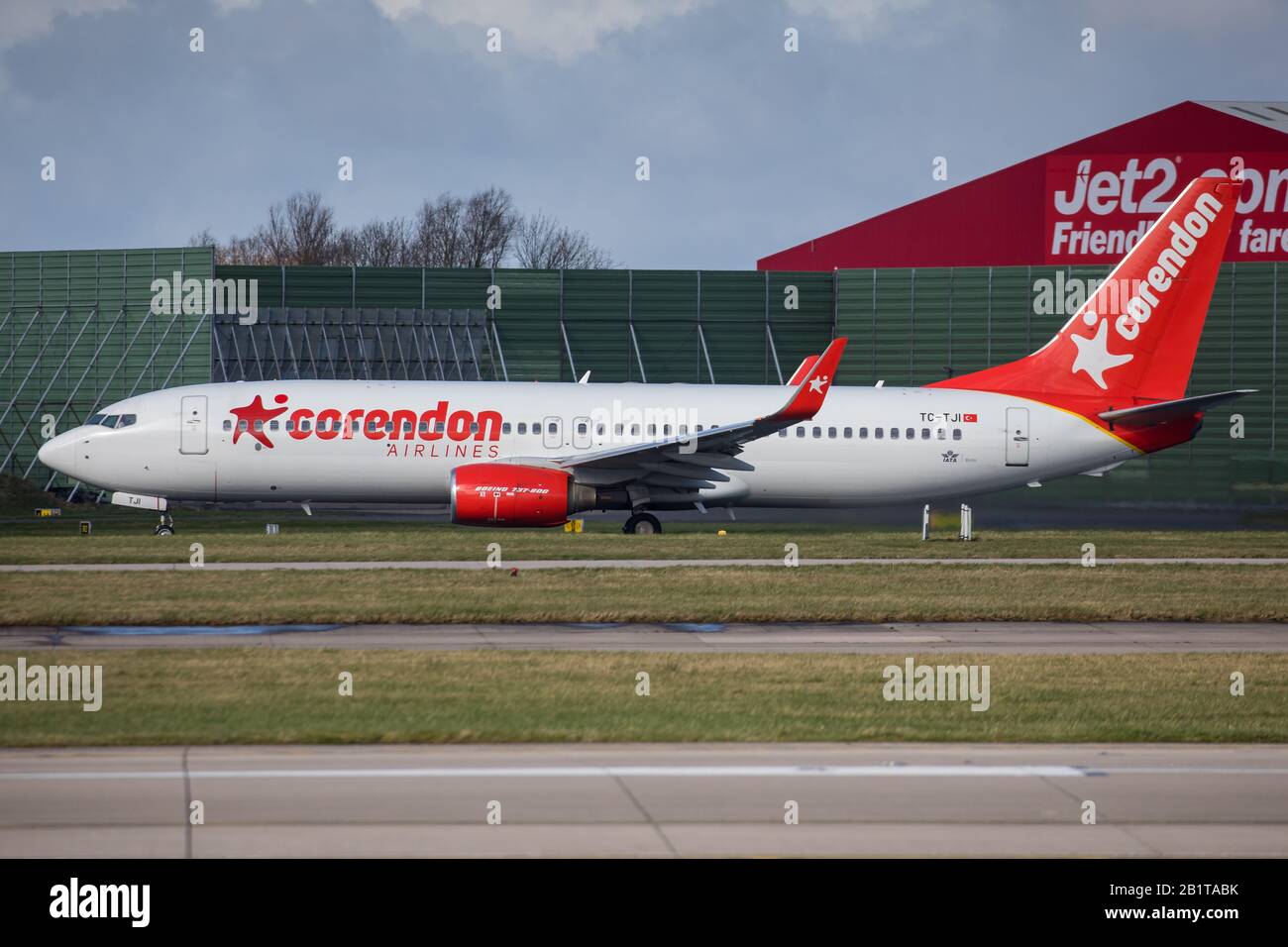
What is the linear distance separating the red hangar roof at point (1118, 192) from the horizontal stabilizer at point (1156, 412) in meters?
20.4

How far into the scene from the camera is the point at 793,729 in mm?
12219

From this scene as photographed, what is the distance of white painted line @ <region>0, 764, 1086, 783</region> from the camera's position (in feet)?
33.8

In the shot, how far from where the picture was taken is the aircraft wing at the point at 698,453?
1205 inches

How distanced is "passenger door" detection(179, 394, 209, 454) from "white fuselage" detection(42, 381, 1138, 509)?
32 millimetres

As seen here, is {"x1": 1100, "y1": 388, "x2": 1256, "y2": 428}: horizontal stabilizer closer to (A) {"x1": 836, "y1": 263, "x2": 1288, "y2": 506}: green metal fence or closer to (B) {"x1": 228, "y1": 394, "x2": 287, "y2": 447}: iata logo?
(A) {"x1": 836, "y1": 263, "x2": 1288, "y2": 506}: green metal fence

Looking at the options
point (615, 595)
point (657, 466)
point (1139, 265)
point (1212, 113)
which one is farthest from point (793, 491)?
point (1212, 113)

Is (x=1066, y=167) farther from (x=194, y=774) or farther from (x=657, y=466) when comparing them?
(x=194, y=774)

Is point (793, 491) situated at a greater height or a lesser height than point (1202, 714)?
greater

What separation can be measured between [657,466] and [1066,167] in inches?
1129

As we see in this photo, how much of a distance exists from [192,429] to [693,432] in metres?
11.7

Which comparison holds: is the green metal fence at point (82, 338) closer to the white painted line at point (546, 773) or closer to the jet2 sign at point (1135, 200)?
the jet2 sign at point (1135, 200)

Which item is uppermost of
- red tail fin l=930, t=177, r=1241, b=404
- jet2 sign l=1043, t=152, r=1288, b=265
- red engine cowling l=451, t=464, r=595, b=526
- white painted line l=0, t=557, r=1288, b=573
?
jet2 sign l=1043, t=152, r=1288, b=265

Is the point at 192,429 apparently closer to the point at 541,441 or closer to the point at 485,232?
the point at 541,441

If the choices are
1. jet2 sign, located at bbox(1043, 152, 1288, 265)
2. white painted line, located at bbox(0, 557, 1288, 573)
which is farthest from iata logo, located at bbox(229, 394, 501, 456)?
jet2 sign, located at bbox(1043, 152, 1288, 265)
